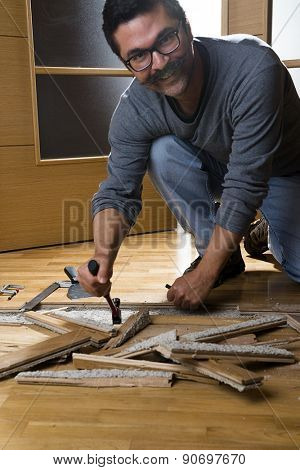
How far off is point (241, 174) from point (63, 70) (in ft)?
3.97

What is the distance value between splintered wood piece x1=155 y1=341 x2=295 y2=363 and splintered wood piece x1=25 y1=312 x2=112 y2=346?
0.60 feet

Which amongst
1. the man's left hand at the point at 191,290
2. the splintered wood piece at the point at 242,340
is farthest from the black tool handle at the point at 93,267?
the splintered wood piece at the point at 242,340

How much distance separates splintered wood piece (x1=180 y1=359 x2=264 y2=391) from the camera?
109 cm

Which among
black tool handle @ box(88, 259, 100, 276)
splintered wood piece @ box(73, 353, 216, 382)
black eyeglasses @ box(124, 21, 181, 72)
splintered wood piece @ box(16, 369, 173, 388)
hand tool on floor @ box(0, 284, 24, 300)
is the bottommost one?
hand tool on floor @ box(0, 284, 24, 300)

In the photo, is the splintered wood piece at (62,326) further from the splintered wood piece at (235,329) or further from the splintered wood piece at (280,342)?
the splintered wood piece at (280,342)

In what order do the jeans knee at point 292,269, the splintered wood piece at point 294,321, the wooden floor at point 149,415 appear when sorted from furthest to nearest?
1. the jeans knee at point 292,269
2. the splintered wood piece at point 294,321
3. the wooden floor at point 149,415

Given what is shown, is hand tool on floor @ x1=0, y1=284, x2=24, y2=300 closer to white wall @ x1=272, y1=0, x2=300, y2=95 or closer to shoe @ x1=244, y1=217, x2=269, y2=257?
shoe @ x1=244, y1=217, x2=269, y2=257

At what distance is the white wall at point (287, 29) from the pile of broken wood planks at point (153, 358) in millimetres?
1488

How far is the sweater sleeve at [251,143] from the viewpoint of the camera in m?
1.38

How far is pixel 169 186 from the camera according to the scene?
69.4 inches

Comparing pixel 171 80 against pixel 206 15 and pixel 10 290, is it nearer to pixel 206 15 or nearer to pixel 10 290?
pixel 10 290

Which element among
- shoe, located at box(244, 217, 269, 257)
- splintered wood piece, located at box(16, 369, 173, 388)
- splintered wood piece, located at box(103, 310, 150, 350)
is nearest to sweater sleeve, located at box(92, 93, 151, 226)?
splintered wood piece, located at box(103, 310, 150, 350)

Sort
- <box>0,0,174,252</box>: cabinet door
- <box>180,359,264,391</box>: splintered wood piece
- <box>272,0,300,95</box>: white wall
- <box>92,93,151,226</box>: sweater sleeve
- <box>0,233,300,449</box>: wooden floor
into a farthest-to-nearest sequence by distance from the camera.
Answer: <box>272,0,300,95</box>: white wall, <box>0,0,174,252</box>: cabinet door, <box>92,93,151,226</box>: sweater sleeve, <box>180,359,264,391</box>: splintered wood piece, <box>0,233,300,449</box>: wooden floor

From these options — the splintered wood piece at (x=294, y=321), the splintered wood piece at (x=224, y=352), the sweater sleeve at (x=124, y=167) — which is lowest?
the splintered wood piece at (x=294, y=321)
